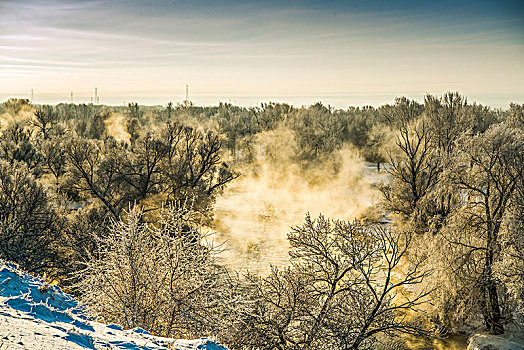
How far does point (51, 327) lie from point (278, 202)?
39300mm

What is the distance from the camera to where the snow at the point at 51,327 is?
617 cm

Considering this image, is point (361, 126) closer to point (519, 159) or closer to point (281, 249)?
point (281, 249)

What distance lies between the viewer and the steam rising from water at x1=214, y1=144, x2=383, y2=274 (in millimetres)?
30903

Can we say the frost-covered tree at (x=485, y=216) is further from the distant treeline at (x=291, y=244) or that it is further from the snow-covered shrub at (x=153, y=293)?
the snow-covered shrub at (x=153, y=293)

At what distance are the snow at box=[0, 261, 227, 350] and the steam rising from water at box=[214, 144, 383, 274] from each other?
16990 mm

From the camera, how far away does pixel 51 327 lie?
7059 millimetres

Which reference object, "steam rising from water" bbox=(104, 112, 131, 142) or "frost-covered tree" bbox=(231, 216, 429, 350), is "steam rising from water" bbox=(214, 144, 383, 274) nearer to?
"frost-covered tree" bbox=(231, 216, 429, 350)

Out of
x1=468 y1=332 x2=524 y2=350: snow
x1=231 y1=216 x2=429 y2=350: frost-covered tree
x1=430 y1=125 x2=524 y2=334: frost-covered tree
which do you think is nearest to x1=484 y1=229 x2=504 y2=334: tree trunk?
x1=430 y1=125 x2=524 y2=334: frost-covered tree

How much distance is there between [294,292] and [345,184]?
39667 millimetres

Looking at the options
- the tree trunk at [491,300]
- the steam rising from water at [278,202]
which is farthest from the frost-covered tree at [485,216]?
the steam rising from water at [278,202]

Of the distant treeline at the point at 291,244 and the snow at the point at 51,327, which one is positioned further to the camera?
the distant treeline at the point at 291,244

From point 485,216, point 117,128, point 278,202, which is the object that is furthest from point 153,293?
point 117,128

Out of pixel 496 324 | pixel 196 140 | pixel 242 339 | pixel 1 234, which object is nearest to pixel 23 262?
pixel 1 234

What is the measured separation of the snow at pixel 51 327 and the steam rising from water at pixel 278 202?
1699 centimetres
